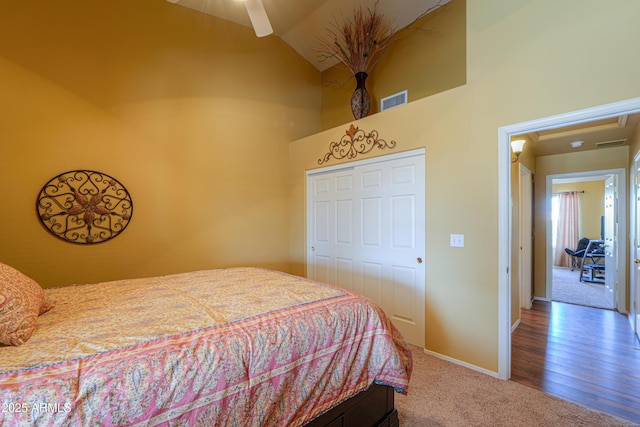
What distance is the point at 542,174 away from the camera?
4633 mm

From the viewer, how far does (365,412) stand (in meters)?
1.53

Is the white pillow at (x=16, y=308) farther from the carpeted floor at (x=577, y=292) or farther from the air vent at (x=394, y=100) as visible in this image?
the carpeted floor at (x=577, y=292)

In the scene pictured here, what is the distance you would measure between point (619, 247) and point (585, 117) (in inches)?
125

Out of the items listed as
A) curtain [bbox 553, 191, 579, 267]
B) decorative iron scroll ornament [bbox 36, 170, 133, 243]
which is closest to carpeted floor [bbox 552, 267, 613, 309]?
curtain [bbox 553, 191, 579, 267]

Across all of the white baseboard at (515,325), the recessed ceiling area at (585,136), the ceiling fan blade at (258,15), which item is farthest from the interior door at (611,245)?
the ceiling fan blade at (258,15)

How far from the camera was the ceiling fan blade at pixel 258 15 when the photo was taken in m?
2.16

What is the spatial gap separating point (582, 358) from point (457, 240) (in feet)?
5.37

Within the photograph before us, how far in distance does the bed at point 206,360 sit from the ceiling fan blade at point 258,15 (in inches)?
82.6

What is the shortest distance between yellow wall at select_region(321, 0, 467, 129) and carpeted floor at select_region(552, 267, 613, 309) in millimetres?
3994

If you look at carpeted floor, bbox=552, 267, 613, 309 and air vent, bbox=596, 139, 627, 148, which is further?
carpeted floor, bbox=552, 267, 613, 309

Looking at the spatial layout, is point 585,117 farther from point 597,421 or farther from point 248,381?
point 248,381

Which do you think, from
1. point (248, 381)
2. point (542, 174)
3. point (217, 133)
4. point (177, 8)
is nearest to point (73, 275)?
point (217, 133)

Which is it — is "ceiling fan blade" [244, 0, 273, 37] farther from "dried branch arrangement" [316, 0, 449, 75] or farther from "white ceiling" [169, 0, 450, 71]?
"dried branch arrangement" [316, 0, 449, 75]

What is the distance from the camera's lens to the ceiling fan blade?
216cm
